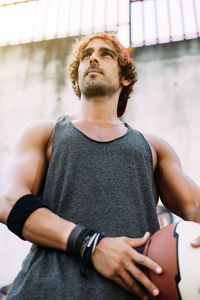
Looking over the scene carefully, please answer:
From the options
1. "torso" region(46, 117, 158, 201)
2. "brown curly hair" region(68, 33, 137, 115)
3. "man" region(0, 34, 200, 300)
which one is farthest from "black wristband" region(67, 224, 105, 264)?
"brown curly hair" region(68, 33, 137, 115)

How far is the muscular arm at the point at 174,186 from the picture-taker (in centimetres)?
151

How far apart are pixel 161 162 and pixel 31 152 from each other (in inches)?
28.5

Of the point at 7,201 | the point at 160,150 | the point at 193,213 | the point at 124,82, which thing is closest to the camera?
the point at 7,201

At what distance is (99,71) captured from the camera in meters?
1.78

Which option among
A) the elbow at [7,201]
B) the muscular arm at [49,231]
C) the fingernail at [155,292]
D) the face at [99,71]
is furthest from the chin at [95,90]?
the fingernail at [155,292]

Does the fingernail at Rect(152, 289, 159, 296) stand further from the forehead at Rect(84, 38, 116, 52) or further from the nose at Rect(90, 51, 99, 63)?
the forehead at Rect(84, 38, 116, 52)

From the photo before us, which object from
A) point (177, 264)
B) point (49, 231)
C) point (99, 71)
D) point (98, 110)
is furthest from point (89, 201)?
point (99, 71)

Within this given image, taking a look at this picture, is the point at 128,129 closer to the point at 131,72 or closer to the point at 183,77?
the point at 131,72

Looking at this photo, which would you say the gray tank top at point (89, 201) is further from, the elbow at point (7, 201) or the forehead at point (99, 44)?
the forehead at point (99, 44)

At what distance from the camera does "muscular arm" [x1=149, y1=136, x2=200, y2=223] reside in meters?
1.51

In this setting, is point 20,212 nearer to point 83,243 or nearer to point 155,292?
point 83,243

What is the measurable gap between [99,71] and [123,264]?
46.8 inches

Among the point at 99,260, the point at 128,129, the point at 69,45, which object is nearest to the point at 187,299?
the point at 99,260

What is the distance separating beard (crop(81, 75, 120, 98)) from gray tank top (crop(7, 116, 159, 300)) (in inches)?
14.2
